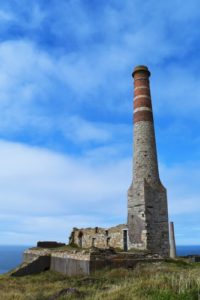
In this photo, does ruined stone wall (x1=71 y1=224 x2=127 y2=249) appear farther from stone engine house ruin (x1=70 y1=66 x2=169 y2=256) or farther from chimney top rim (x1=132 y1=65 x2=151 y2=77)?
chimney top rim (x1=132 y1=65 x2=151 y2=77)

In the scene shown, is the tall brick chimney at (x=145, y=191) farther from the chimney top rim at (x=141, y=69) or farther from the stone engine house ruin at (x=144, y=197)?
the chimney top rim at (x=141, y=69)

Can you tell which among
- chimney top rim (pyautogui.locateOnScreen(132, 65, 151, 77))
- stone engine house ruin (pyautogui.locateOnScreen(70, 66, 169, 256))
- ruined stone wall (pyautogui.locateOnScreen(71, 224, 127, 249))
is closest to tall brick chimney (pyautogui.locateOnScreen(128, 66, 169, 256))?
stone engine house ruin (pyautogui.locateOnScreen(70, 66, 169, 256))

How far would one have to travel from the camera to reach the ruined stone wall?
23.2 m

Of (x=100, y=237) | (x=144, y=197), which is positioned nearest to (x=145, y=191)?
(x=144, y=197)

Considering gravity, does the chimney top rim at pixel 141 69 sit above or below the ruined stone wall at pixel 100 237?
above

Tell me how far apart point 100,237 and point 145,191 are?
20.6 ft

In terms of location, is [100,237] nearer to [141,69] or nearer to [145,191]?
[145,191]

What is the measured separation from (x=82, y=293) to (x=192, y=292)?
2941 mm

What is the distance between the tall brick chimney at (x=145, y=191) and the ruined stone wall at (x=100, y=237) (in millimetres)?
1557

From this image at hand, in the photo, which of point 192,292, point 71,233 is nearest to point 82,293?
point 192,292

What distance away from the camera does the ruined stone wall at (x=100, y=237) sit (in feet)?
76.1

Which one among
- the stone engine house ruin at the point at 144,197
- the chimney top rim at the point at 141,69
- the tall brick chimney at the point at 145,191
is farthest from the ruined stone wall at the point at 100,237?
the chimney top rim at the point at 141,69

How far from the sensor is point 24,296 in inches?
398

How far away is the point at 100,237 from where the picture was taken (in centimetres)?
2556
